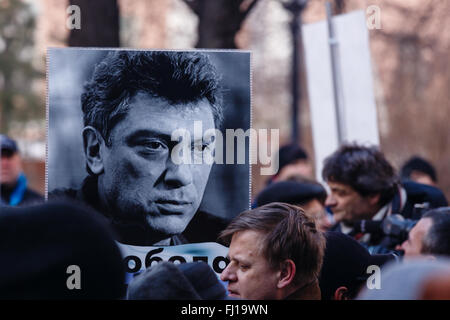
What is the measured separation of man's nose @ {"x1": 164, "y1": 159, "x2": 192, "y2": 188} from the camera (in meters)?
3.62

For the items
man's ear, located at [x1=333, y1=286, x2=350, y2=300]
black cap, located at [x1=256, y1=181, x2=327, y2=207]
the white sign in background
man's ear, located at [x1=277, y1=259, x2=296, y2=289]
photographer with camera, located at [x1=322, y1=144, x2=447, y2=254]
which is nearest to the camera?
man's ear, located at [x1=277, y1=259, x2=296, y2=289]

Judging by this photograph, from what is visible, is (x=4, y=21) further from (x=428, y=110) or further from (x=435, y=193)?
(x=435, y=193)

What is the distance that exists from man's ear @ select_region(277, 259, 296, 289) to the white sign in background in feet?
9.22

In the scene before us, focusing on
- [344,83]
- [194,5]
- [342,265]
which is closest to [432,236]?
[342,265]

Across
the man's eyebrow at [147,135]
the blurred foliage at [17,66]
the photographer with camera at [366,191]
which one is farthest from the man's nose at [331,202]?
the blurred foliage at [17,66]

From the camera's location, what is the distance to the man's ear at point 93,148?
3.66 m

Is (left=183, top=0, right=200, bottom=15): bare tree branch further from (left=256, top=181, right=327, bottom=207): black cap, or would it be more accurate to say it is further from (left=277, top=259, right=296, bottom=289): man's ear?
(left=277, top=259, right=296, bottom=289): man's ear

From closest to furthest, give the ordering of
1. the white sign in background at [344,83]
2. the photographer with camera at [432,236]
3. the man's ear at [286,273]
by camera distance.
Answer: the man's ear at [286,273] → the photographer with camera at [432,236] → the white sign in background at [344,83]

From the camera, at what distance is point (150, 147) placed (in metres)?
3.62

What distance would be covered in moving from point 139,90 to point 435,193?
2.34 m

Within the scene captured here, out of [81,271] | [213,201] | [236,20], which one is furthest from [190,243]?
[236,20]

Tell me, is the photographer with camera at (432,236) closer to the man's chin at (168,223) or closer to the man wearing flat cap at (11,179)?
the man's chin at (168,223)

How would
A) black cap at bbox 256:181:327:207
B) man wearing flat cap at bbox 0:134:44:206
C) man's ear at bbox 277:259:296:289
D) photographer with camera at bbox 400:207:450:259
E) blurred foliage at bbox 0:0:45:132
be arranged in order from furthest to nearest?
blurred foliage at bbox 0:0:45:132
man wearing flat cap at bbox 0:134:44:206
black cap at bbox 256:181:327:207
photographer with camera at bbox 400:207:450:259
man's ear at bbox 277:259:296:289

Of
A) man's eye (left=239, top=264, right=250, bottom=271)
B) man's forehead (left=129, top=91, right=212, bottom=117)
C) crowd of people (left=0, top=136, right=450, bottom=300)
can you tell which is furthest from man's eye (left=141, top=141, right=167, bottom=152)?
man's eye (left=239, top=264, right=250, bottom=271)
